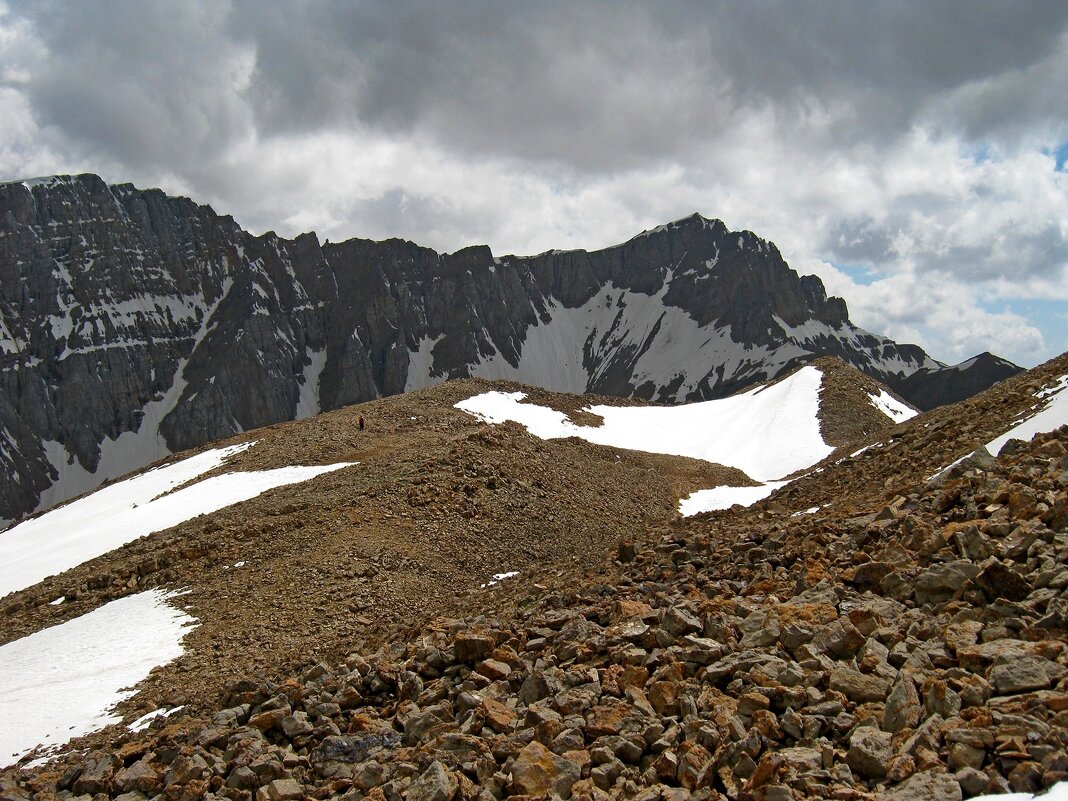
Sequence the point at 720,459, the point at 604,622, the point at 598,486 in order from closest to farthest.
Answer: the point at 604,622, the point at 598,486, the point at 720,459

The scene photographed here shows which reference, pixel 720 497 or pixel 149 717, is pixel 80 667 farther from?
pixel 720 497

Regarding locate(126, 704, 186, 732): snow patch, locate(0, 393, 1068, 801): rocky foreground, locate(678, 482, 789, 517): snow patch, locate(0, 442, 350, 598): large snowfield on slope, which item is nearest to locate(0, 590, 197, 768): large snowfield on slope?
locate(126, 704, 186, 732): snow patch

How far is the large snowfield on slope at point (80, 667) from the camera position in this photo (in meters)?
14.2

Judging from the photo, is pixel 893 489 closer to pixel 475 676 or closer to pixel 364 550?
pixel 475 676

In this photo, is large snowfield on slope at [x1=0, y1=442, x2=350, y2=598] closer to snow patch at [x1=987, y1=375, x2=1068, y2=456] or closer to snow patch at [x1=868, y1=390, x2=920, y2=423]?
snow patch at [x1=987, y1=375, x2=1068, y2=456]

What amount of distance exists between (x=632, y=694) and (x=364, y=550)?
45.8 ft

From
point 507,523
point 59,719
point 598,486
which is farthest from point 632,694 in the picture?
point 598,486

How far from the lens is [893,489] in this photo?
49.6ft

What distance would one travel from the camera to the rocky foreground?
700 centimetres

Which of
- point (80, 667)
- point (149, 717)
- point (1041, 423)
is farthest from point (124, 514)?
point (1041, 423)

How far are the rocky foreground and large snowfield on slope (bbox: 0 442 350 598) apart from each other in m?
19.1

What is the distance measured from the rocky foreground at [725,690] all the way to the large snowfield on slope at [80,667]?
2.22m

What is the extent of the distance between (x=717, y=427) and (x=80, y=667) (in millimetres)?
43774

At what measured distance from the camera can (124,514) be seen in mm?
33625
